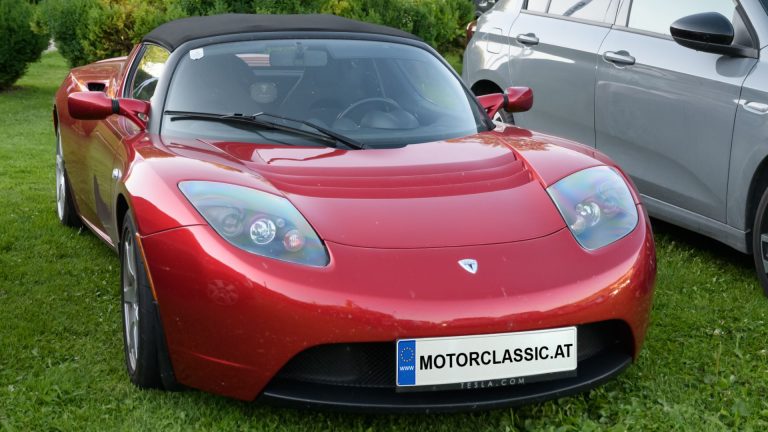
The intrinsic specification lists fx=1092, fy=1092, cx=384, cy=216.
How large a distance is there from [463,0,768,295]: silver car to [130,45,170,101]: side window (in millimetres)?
2372

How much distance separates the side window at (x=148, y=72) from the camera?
4910 millimetres

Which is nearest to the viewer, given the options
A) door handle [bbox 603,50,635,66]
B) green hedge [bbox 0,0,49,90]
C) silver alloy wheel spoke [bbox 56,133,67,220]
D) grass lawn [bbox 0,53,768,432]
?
grass lawn [bbox 0,53,768,432]

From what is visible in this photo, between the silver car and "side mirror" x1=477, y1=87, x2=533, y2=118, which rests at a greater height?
"side mirror" x1=477, y1=87, x2=533, y2=118

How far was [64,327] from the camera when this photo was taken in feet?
14.9

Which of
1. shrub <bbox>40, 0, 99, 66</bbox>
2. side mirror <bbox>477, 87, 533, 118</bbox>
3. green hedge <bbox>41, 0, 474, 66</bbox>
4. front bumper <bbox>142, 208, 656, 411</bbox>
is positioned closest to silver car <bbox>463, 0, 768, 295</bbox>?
side mirror <bbox>477, 87, 533, 118</bbox>

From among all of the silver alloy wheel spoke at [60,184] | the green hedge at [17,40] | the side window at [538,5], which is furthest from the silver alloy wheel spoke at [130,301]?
the green hedge at [17,40]

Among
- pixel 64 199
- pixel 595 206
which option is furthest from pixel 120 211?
pixel 64 199

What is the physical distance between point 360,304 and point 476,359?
14.8 inches

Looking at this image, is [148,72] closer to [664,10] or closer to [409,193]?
[409,193]

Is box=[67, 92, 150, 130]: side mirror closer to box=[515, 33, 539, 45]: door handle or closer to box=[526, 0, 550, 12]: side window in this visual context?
box=[515, 33, 539, 45]: door handle

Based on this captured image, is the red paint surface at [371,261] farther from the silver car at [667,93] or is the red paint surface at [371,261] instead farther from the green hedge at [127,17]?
the green hedge at [127,17]

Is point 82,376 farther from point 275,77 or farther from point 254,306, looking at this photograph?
point 275,77

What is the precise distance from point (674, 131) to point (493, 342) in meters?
2.62

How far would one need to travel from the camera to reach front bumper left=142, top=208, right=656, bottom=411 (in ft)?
10.3
